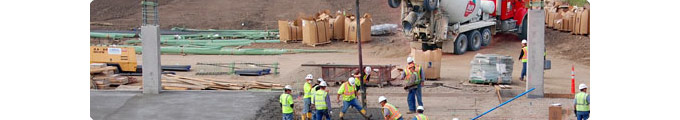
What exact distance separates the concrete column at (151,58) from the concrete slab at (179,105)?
0.93ft

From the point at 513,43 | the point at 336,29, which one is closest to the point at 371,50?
the point at 336,29

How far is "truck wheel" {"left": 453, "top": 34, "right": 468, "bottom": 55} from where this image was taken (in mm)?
29938

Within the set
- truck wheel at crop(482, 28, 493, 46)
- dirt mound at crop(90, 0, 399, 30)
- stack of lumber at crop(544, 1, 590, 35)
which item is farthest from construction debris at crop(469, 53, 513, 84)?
dirt mound at crop(90, 0, 399, 30)

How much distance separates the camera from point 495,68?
2244 centimetres

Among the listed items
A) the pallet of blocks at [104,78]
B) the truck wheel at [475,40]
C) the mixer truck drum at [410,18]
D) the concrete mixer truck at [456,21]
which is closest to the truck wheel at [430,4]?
the concrete mixer truck at [456,21]

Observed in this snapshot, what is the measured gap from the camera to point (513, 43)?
33.0 meters

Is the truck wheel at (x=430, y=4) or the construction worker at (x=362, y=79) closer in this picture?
the construction worker at (x=362, y=79)

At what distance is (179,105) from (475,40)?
1497 centimetres

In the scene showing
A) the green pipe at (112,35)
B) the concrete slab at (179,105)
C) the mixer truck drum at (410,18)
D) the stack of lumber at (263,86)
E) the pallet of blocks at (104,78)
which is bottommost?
the concrete slab at (179,105)

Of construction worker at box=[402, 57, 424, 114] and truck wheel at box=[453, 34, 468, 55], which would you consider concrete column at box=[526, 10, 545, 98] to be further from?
truck wheel at box=[453, 34, 468, 55]

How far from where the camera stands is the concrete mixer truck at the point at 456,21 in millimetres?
28300

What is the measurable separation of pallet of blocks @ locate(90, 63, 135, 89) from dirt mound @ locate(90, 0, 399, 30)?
19158mm

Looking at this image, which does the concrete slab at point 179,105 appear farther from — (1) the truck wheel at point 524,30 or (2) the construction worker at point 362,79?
(1) the truck wheel at point 524,30

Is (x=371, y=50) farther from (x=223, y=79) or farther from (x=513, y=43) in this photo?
(x=223, y=79)
